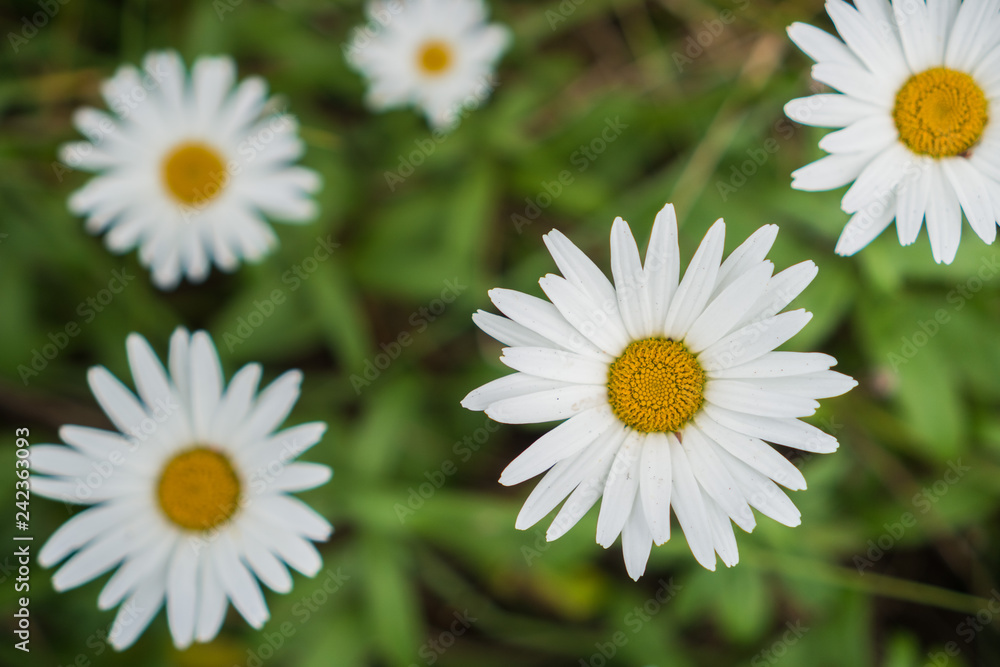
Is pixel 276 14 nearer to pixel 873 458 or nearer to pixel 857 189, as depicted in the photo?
pixel 857 189

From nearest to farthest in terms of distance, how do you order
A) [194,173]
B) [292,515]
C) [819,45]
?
[819,45] < [292,515] < [194,173]

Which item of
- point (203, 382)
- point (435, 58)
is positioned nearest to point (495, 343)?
point (435, 58)

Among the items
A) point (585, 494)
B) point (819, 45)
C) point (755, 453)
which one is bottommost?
point (585, 494)

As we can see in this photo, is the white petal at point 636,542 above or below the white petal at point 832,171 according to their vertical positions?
below

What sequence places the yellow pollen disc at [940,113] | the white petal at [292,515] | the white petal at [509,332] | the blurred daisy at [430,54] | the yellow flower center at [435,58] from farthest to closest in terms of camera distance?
the yellow flower center at [435,58] < the blurred daisy at [430,54] < the white petal at [292,515] < the yellow pollen disc at [940,113] < the white petal at [509,332]

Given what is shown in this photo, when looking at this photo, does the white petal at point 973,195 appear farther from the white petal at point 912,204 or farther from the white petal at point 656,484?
the white petal at point 656,484

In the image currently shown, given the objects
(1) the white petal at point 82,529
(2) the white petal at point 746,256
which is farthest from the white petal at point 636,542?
(1) the white petal at point 82,529

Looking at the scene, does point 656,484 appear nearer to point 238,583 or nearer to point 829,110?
point 829,110
